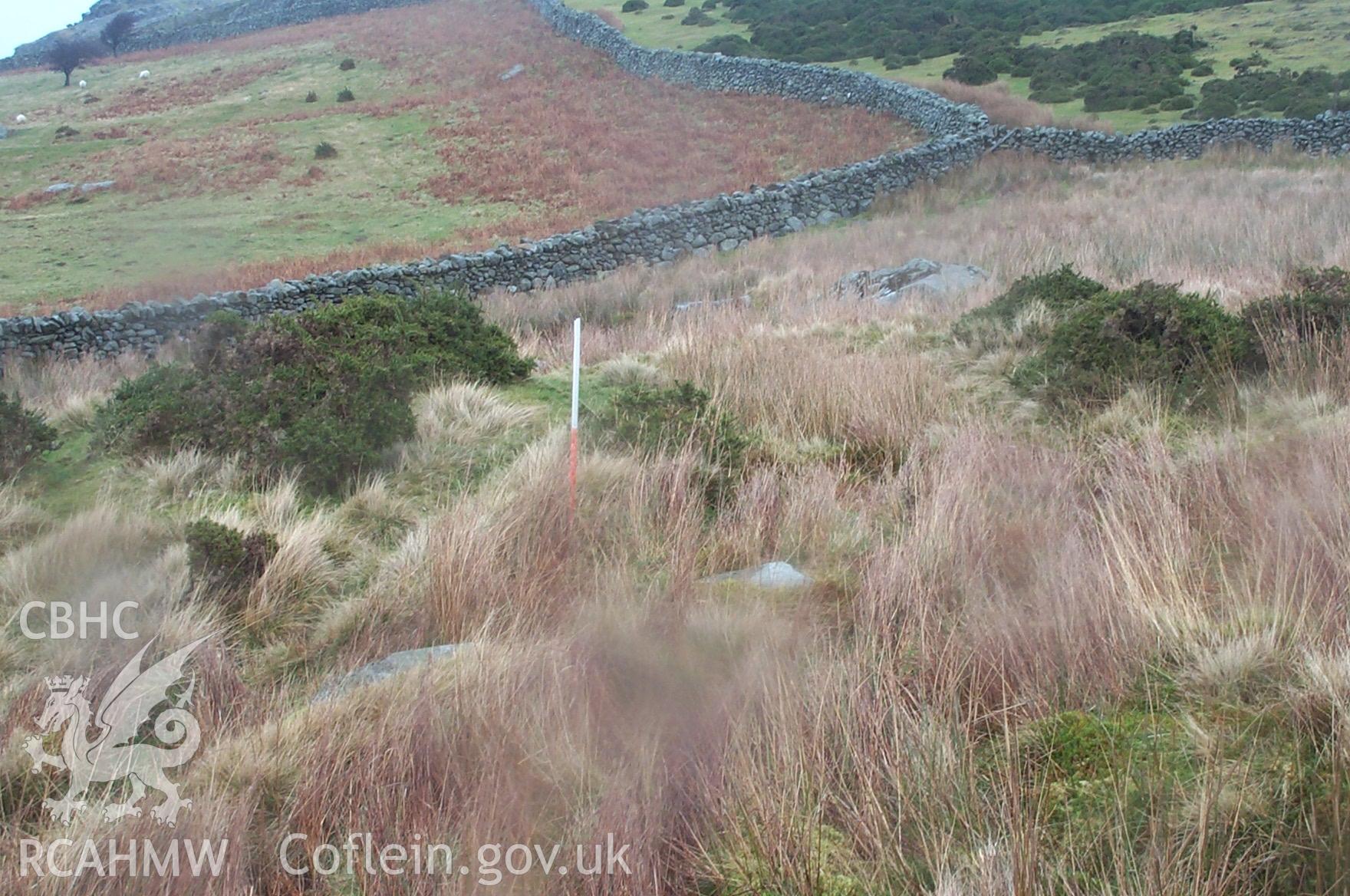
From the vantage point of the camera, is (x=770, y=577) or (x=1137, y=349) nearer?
(x=770, y=577)

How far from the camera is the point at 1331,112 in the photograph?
22719 mm

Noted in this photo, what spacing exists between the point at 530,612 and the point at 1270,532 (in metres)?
2.94

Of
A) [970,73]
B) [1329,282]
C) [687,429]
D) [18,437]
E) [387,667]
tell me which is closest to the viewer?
[387,667]

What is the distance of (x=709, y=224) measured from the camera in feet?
70.1

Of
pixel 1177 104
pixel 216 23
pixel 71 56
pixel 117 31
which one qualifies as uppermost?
pixel 117 31

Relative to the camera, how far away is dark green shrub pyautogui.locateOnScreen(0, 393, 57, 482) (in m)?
6.69

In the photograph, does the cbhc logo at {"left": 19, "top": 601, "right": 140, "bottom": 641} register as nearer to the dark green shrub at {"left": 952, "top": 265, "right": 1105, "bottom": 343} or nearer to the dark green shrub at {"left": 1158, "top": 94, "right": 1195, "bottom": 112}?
the dark green shrub at {"left": 952, "top": 265, "right": 1105, "bottom": 343}

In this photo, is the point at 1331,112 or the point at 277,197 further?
the point at 277,197

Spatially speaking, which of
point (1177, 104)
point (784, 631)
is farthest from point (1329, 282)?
point (1177, 104)

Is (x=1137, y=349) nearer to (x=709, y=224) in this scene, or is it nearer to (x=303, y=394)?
(x=303, y=394)

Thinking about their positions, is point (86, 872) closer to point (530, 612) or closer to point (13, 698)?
point (13, 698)

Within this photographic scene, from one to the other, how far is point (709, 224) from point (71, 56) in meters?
45.9

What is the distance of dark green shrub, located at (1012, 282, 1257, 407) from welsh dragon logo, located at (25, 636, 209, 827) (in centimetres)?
518

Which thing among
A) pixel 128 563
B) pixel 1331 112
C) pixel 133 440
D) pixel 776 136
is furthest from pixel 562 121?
pixel 128 563
